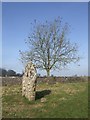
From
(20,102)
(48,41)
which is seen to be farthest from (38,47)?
(20,102)

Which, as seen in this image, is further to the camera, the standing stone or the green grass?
the standing stone

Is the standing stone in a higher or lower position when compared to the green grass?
higher

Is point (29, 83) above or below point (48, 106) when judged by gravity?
above

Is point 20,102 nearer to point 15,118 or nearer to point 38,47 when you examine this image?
point 15,118

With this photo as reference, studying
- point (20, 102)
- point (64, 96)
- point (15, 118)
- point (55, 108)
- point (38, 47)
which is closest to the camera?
point (15, 118)

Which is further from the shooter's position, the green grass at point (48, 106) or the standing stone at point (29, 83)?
the standing stone at point (29, 83)

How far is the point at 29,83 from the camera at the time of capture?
2120 centimetres

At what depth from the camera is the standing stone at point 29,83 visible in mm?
20850

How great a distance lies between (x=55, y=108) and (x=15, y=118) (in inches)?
131

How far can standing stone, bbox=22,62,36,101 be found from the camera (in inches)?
821

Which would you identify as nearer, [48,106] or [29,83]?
[48,106]

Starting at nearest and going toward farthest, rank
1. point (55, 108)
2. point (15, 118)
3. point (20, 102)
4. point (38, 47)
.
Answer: point (15, 118)
point (55, 108)
point (20, 102)
point (38, 47)

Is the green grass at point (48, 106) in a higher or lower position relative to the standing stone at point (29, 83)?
lower

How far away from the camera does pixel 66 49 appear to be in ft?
160
